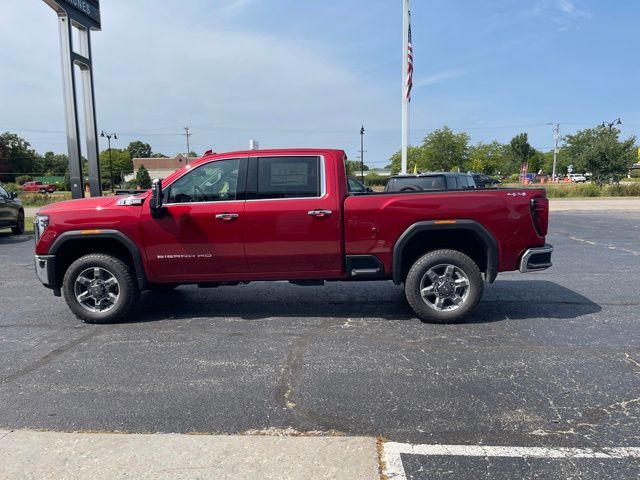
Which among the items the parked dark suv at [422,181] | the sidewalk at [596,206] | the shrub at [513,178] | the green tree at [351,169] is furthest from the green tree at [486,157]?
the parked dark suv at [422,181]

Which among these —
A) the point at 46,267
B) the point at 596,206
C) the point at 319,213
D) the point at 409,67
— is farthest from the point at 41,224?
the point at 596,206

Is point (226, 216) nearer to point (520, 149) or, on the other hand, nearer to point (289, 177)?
point (289, 177)

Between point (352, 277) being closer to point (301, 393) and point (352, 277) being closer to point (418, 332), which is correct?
point (418, 332)

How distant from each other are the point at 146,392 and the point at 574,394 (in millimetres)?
3257

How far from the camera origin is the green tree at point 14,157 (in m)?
81.4

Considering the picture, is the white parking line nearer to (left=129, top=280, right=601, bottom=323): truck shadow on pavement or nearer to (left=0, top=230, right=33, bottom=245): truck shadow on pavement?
(left=129, top=280, right=601, bottom=323): truck shadow on pavement

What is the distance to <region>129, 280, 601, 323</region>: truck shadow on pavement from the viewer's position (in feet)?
19.5

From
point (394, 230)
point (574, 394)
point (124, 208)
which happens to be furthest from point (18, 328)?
point (574, 394)

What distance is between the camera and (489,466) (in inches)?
110

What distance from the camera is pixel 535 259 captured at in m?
5.44

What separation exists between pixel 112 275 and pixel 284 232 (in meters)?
2.04

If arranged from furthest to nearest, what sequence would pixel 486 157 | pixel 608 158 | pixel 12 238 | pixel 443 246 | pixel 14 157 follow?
pixel 14 157 < pixel 486 157 < pixel 608 158 < pixel 12 238 < pixel 443 246

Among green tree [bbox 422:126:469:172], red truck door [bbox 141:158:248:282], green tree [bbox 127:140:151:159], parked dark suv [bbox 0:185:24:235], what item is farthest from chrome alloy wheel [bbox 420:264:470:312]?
green tree [bbox 127:140:151:159]

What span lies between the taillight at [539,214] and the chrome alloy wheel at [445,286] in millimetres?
965
